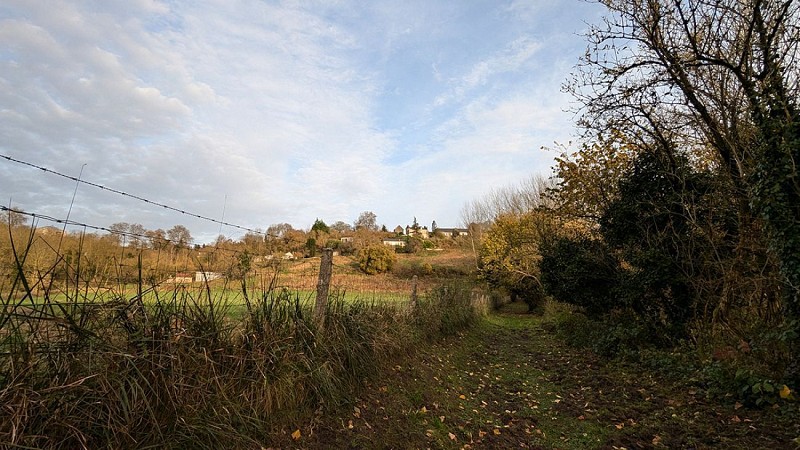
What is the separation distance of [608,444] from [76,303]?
18.5 feet

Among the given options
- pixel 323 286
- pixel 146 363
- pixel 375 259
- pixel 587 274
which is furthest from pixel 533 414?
pixel 375 259

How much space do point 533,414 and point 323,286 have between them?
3.74 metres

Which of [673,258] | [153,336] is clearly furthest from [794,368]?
[153,336]

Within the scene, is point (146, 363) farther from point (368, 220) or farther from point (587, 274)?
point (368, 220)

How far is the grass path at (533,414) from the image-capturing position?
14.6 feet

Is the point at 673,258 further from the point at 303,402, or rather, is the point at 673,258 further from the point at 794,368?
the point at 303,402

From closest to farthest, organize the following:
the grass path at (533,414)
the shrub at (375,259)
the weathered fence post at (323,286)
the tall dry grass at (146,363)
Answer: the tall dry grass at (146,363)
the grass path at (533,414)
the weathered fence post at (323,286)
the shrub at (375,259)

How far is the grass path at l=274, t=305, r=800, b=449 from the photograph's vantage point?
4.45 metres

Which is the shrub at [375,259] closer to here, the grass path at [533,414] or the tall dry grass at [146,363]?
the grass path at [533,414]

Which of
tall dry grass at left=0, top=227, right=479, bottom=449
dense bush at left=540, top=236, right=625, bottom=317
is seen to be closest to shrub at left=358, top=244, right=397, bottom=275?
dense bush at left=540, top=236, right=625, bottom=317

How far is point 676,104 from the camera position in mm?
8406

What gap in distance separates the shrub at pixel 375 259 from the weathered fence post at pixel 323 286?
26843 millimetres

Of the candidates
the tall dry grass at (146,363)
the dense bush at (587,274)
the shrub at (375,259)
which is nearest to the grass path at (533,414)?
the tall dry grass at (146,363)

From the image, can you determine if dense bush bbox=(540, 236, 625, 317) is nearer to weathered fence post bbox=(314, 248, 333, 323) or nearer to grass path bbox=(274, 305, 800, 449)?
grass path bbox=(274, 305, 800, 449)
